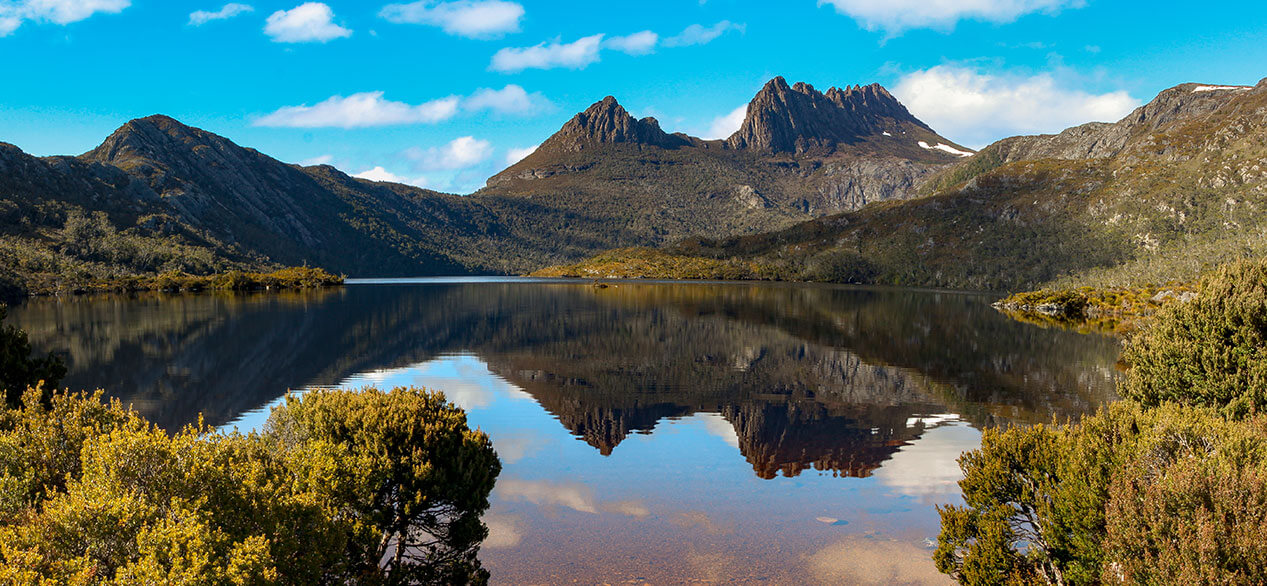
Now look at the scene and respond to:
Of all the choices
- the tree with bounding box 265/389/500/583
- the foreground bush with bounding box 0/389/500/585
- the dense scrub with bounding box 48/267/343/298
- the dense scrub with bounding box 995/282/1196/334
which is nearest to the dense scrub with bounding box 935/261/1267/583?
the tree with bounding box 265/389/500/583

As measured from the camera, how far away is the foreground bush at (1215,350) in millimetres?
23625

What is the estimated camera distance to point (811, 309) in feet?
387

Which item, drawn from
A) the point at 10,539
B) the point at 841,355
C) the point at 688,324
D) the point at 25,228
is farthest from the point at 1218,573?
the point at 25,228

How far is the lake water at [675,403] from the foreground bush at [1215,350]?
8.27 metres

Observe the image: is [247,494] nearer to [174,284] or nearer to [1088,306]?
[1088,306]

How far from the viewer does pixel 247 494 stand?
1045 centimetres

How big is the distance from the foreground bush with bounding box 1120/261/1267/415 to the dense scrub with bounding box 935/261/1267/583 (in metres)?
2.75

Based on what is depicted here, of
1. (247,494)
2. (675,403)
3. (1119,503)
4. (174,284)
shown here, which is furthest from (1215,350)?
(174,284)

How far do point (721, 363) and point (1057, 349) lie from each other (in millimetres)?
37431

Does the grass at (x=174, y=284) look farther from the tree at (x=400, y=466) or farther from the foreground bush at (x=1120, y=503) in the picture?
the foreground bush at (x=1120, y=503)

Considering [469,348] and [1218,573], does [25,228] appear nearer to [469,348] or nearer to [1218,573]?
[469,348]

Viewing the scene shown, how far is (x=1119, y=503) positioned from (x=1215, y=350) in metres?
18.3

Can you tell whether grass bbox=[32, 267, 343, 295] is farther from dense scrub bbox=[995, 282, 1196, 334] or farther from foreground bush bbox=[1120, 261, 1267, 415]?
foreground bush bbox=[1120, 261, 1267, 415]

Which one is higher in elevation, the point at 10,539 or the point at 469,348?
the point at 10,539
